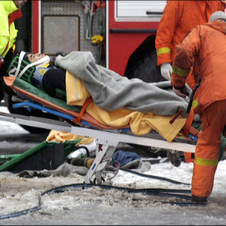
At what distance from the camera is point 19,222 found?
7.39 feet

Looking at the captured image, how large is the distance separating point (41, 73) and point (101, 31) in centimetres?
234

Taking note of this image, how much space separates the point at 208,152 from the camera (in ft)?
9.05

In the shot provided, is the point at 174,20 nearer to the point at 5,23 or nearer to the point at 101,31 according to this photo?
the point at 101,31

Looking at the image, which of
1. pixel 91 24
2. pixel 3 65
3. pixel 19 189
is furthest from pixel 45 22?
pixel 19 189

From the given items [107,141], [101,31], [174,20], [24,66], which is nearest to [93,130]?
[107,141]

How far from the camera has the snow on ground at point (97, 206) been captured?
230cm

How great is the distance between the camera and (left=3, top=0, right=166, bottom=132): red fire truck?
5250mm

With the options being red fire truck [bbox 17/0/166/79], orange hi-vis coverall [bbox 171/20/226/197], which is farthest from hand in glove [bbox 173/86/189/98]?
red fire truck [bbox 17/0/166/79]

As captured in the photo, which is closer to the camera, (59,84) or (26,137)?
(59,84)

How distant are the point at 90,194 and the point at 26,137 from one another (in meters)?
4.47

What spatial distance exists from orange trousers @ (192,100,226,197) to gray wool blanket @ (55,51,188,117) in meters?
0.34

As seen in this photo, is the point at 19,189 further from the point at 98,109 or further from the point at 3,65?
the point at 3,65

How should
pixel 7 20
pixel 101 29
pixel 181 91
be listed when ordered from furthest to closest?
pixel 101 29 → pixel 7 20 → pixel 181 91

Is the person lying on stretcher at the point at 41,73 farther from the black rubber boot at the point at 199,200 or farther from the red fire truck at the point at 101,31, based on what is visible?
the red fire truck at the point at 101,31
